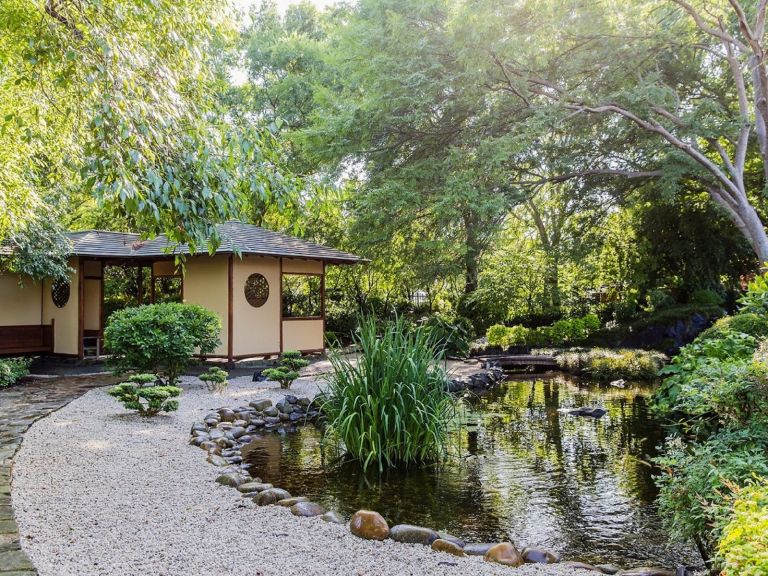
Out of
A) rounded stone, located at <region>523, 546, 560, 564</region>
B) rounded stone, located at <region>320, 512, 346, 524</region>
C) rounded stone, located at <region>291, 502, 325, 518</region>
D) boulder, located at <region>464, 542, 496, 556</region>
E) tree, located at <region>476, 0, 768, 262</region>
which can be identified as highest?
tree, located at <region>476, 0, 768, 262</region>

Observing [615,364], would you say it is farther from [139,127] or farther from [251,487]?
[139,127]

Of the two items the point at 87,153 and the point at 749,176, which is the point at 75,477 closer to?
the point at 87,153

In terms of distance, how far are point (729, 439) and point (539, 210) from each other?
16874 mm

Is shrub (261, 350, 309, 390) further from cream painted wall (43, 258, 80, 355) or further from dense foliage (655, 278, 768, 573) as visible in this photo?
dense foliage (655, 278, 768, 573)

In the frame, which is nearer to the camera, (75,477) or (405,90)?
(75,477)

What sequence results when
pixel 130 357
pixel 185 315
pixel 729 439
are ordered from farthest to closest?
pixel 185 315 → pixel 130 357 → pixel 729 439

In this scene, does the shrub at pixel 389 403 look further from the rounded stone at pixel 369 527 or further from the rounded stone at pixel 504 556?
the rounded stone at pixel 504 556

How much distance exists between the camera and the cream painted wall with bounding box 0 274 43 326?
38.3ft

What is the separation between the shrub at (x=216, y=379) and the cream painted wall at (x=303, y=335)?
3.48 meters

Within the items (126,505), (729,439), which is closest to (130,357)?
(126,505)

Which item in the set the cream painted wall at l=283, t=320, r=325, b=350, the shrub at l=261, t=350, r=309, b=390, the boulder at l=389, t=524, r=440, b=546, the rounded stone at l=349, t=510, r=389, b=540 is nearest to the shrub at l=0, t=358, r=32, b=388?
the shrub at l=261, t=350, r=309, b=390

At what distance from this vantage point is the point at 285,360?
9.21 metres

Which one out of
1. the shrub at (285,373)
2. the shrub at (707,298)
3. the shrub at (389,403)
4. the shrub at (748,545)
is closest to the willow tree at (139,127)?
the shrub at (389,403)

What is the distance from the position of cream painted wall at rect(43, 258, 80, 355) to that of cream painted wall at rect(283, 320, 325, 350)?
4089 millimetres
